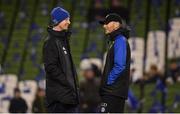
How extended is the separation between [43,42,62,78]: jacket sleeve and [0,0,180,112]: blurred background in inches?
162

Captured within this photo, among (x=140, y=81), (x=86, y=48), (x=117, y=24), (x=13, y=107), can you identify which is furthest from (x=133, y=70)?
(x=117, y=24)

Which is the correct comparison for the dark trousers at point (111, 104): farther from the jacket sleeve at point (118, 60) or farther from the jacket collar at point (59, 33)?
the jacket collar at point (59, 33)

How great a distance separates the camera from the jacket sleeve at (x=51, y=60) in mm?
4586

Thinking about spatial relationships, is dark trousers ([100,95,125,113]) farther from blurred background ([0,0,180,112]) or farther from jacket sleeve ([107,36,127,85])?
blurred background ([0,0,180,112])

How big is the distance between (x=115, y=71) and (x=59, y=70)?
52 centimetres

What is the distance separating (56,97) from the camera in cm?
458

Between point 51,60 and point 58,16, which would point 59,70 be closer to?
point 51,60

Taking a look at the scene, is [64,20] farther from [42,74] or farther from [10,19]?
[10,19]

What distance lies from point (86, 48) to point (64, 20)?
228 inches

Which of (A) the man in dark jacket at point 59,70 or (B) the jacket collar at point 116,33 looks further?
(B) the jacket collar at point 116,33

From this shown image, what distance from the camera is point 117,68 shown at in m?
4.65

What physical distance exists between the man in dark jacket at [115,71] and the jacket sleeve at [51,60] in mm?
467

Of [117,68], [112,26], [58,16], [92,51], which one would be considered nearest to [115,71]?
[117,68]

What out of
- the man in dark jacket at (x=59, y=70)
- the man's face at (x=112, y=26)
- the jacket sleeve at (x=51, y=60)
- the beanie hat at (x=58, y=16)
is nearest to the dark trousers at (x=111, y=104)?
the man in dark jacket at (x=59, y=70)
